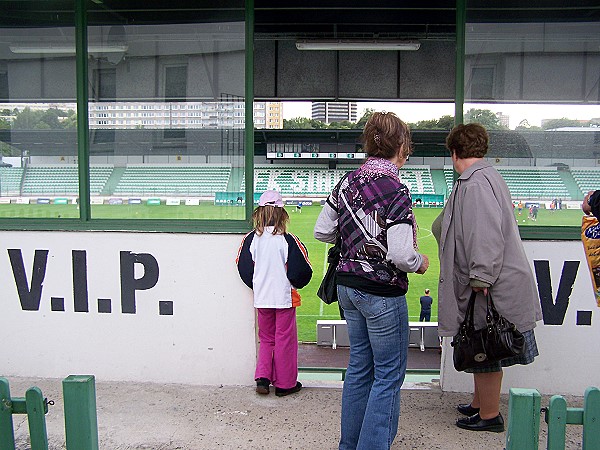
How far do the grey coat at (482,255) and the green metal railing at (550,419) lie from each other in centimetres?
110

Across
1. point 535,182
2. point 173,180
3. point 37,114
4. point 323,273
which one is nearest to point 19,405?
point 173,180

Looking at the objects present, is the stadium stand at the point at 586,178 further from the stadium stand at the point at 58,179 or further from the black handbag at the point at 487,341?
the stadium stand at the point at 58,179

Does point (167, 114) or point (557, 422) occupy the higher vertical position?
point (167, 114)

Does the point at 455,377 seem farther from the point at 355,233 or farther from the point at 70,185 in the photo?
the point at 70,185

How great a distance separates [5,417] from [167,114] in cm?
282

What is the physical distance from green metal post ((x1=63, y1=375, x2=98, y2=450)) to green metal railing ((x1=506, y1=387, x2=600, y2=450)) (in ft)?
5.00

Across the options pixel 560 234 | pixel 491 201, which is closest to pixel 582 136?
pixel 560 234

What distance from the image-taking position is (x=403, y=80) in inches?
310

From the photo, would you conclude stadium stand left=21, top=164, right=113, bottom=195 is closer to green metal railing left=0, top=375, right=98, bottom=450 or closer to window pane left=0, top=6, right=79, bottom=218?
window pane left=0, top=6, right=79, bottom=218

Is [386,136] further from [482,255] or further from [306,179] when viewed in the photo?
[306,179]

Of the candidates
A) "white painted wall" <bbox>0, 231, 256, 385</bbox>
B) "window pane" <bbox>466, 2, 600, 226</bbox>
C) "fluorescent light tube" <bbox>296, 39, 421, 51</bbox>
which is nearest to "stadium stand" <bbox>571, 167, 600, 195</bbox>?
"window pane" <bbox>466, 2, 600, 226</bbox>

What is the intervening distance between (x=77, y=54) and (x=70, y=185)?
94 centimetres

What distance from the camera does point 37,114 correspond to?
4.95 meters

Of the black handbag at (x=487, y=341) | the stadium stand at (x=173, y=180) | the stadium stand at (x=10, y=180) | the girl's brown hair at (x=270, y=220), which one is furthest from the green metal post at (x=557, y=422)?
the stadium stand at (x=10, y=180)
